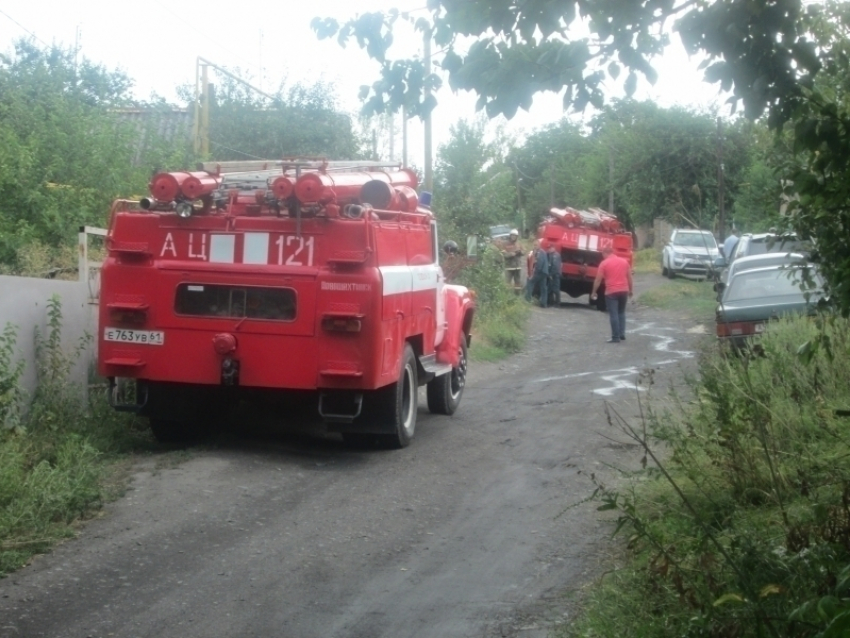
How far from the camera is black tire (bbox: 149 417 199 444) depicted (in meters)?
10.9

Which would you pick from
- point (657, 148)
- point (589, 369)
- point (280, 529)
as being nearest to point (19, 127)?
point (589, 369)

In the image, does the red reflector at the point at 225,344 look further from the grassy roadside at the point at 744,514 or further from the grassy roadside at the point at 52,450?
the grassy roadside at the point at 744,514

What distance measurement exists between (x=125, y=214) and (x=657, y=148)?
131 feet

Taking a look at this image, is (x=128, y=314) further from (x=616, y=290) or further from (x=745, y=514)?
(x=616, y=290)

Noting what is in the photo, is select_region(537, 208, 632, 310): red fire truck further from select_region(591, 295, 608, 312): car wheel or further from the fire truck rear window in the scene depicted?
the fire truck rear window

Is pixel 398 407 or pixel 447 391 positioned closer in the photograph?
pixel 398 407

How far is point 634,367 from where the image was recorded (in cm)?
1788

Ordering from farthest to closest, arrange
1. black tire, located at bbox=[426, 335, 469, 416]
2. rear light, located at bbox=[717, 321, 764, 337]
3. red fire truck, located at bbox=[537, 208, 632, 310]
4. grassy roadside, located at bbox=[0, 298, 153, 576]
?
1. red fire truck, located at bbox=[537, 208, 632, 310]
2. rear light, located at bbox=[717, 321, 764, 337]
3. black tire, located at bbox=[426, 335, 469, 416]
4. grassy roadside, located at bbox=[0, 298, 153, 576]

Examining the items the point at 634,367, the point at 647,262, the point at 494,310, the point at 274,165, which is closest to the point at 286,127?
the point at 494,310

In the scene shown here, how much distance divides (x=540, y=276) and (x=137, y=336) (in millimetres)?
19433

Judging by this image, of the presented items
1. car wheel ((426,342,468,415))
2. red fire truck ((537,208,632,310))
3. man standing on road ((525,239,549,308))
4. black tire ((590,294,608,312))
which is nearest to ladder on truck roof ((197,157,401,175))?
car wheel ((426,342,468,415))

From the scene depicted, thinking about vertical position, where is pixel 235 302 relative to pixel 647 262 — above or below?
below

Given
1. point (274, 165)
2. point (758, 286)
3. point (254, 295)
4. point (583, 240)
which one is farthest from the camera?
point (583, 240)

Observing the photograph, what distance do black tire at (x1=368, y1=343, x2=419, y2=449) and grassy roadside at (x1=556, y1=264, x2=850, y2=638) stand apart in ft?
8.00
